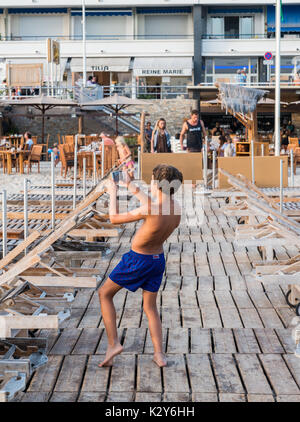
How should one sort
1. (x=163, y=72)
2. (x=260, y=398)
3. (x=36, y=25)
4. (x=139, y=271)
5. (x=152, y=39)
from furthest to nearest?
1. (x=36, y=25)
2. (x=152, y=39)
3. (x=163, y=72)
4. (x=139, y=271)
5. (x=260, y=398)

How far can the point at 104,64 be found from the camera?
155 feet

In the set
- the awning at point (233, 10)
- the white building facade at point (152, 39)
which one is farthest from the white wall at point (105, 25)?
the awning at point (233, 10)

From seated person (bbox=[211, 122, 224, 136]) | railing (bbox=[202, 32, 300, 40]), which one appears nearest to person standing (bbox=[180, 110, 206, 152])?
seated person (bbox=[211, 122, 224, 136])

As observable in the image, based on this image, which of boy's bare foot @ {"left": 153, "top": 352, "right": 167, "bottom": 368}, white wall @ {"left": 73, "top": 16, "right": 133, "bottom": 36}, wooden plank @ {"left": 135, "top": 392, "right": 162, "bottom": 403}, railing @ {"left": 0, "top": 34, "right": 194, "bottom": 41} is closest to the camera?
wooden plank @ {"left": 135, "top": 392, "right": 162, "bottom": 403}

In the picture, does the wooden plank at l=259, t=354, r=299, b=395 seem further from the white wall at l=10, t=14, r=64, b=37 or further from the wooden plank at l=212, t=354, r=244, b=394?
the white wall at l=10, t=14, r=64, b=37

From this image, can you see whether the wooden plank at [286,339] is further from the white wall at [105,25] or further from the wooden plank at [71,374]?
the white wall at [105,25]

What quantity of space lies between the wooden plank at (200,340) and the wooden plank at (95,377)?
69cm

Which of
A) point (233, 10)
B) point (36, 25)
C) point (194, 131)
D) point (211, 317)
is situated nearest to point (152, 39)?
point (233, 10)

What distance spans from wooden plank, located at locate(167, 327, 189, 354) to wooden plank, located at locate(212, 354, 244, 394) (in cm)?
29

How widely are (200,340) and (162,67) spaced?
41.9 metres

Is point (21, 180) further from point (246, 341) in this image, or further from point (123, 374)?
point (123, 374)

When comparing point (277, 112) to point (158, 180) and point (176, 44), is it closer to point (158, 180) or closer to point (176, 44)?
point (158, 180)

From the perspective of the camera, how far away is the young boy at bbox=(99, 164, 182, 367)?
15.9ft

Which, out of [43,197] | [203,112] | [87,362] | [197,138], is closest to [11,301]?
[87,362]
